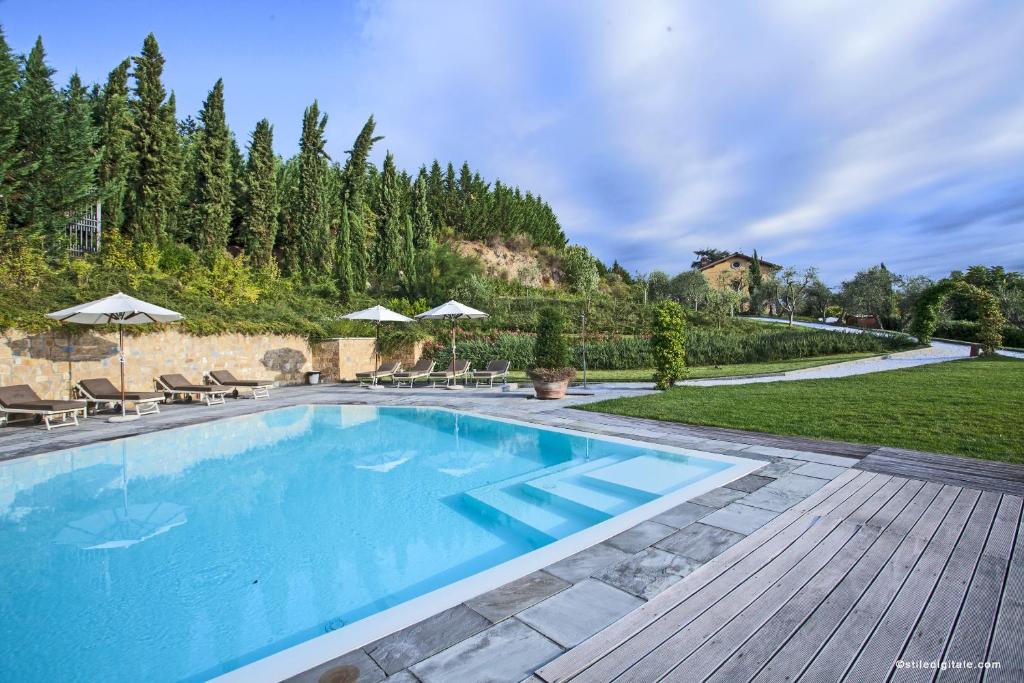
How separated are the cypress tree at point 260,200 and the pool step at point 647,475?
18.5m

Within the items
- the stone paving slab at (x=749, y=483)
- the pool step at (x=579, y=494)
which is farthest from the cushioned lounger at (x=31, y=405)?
the stone paving slab at (x=749, y=483)

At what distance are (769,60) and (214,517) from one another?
40.6ft

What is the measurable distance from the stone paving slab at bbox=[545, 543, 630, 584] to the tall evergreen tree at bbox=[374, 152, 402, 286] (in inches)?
876

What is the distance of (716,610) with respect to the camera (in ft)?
7.04

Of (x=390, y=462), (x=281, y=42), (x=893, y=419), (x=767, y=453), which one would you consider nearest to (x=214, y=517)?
(x=390, y=462)

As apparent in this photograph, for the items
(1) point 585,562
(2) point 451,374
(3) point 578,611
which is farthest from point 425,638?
(2) point 451,374

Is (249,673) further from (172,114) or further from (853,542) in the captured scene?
(172,114)

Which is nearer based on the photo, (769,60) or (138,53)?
(769,60)

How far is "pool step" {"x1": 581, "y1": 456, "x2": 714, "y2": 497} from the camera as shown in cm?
430

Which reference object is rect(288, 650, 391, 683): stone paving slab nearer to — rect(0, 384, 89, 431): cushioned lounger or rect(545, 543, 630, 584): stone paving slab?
rect(545, 543, 630, 584): stone paving slab

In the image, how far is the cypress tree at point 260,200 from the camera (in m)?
19.4

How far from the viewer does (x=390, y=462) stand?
622 centimetres

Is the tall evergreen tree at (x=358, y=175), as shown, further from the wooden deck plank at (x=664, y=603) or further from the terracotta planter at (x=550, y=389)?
the wooden deck plank at (x=664, y=603)

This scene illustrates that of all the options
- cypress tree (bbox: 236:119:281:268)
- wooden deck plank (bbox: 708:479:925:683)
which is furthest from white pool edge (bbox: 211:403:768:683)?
cypress tree (bbox: 236:119:281:268)
